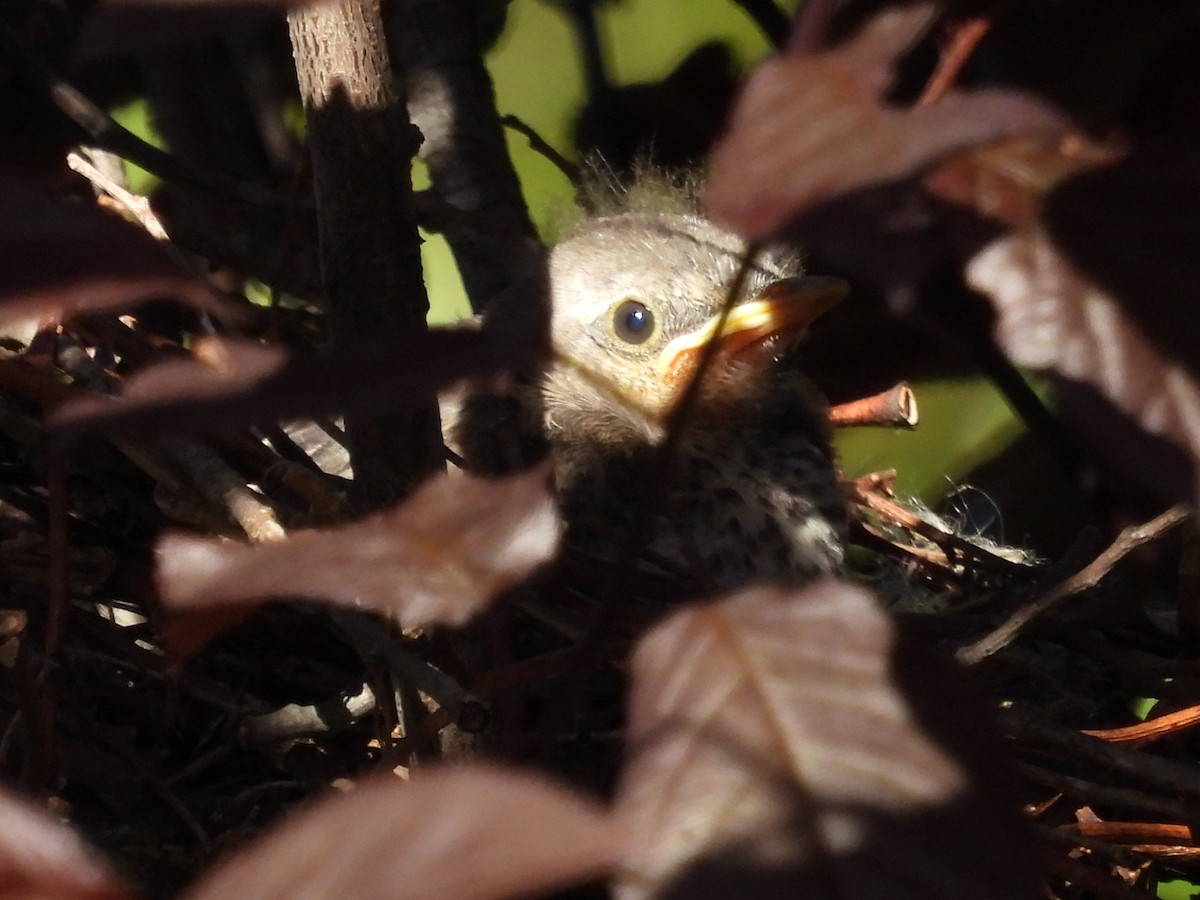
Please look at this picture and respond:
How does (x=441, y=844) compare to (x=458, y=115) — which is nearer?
(x=441, y=844)

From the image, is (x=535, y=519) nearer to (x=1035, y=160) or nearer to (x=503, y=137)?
(x=1035, y=160)

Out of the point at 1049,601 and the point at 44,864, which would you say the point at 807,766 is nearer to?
the point at 44,864

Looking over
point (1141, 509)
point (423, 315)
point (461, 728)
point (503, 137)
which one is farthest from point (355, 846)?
point (503, 137)

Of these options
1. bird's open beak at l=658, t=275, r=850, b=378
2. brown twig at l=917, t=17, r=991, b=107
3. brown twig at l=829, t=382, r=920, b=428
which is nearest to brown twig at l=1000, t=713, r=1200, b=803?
brown twig at l=917, t=17, r=991, b=107

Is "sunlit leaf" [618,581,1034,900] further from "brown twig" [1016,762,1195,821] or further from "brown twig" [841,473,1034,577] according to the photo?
"brown twig" [841,473,1034,577]

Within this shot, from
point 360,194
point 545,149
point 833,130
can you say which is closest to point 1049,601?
point 360,194

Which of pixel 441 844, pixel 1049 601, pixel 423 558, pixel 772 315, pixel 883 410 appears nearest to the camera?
pixel 441 844
